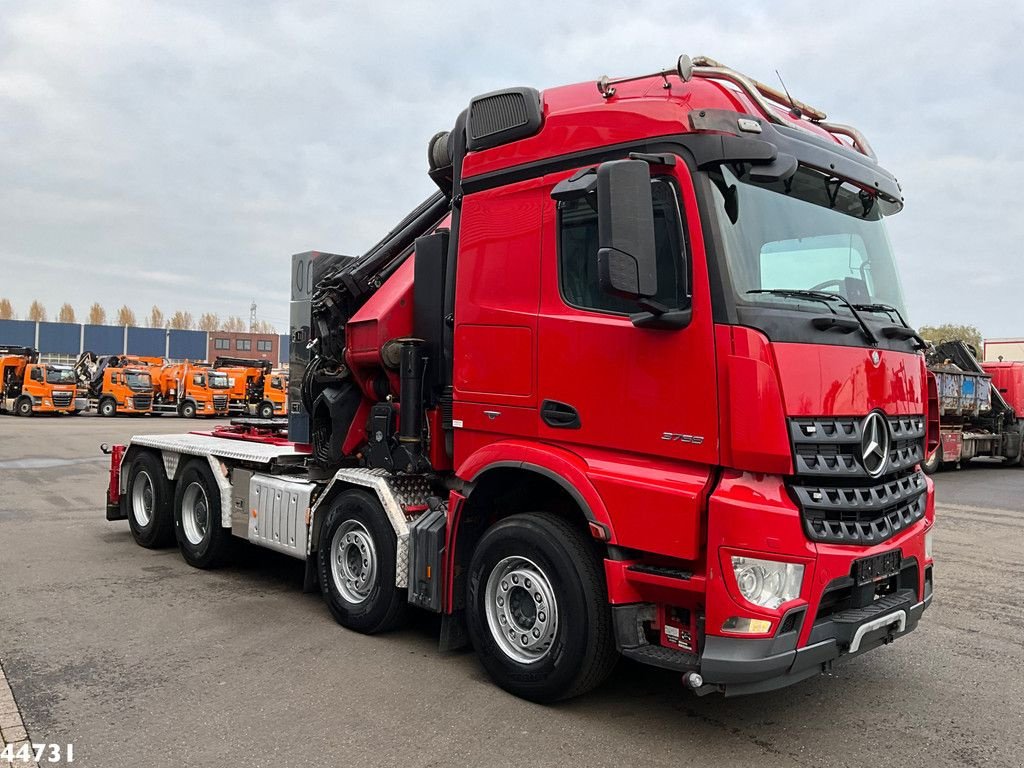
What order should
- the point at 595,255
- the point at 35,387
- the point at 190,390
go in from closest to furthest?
the point at 595,255
the point at 35,387
the point at 190,390

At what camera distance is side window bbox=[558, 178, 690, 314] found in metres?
4.09

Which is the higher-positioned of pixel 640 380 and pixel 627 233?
pixel 627 233

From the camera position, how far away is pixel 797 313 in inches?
158

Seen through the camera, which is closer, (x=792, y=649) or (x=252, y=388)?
(x=792, y=649)

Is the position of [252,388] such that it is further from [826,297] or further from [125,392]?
[826,297]

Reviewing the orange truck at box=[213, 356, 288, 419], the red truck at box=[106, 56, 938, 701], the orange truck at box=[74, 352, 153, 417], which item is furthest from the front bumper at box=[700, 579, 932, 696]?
the orange truck at box=[74, 352, 153, 417]

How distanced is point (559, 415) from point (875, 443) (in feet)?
5.32

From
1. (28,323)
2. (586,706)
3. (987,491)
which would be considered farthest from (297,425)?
(28,323)

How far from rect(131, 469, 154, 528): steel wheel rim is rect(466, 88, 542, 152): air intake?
5.68m

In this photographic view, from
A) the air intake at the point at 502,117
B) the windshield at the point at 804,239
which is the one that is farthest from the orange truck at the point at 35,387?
the windshield at the point at 804,239

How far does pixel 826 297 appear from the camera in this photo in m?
4.23

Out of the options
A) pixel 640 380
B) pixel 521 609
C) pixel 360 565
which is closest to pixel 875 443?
pixel 640 380

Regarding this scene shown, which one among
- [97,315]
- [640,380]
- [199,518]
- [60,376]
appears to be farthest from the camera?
[97,315]

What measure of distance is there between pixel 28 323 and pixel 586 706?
85252 millimetres
